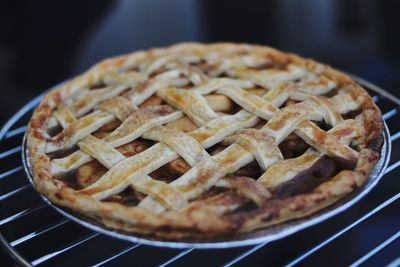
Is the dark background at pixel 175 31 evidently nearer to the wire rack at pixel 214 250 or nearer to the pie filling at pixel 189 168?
the wire rack at pixel 214 250

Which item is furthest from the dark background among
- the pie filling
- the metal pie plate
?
the metal pie plate

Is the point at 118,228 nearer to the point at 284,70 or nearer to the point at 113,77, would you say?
the point at 113,77

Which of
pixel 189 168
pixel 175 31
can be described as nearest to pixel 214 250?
pixel 189 168

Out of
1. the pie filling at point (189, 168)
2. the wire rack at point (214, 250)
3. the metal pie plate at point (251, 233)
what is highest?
the pie filling at point (189, 168)

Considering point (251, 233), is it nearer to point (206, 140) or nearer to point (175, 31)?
point (206, 140)

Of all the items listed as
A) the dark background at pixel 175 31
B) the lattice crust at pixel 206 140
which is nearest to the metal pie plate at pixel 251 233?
the lattice crust at pixel 206 140

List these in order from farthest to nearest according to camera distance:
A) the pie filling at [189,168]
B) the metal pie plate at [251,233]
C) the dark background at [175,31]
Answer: the dark background at [175,31], the pie filling at [189,168], the metal pie plate at [251,233]
